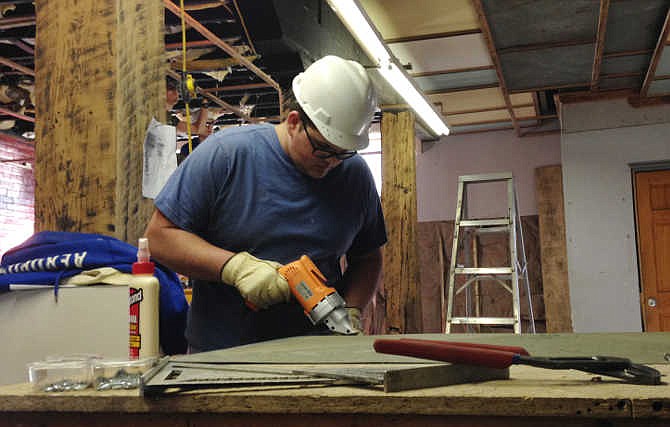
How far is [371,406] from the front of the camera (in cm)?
95

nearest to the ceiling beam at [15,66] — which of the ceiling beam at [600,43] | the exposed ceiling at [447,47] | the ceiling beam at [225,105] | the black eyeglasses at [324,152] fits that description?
the exposed ceiling at [447,47]

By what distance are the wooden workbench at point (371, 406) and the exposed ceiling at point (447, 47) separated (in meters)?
3.76

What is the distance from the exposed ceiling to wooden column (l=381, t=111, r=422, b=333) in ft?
2.20

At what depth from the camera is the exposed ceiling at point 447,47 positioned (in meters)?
5.10

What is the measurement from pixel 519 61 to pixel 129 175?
5.70 metres

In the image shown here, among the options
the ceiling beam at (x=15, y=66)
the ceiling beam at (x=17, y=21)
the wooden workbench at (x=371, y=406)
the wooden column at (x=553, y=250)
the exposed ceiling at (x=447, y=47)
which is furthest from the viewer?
the wooden column at (x=553, y=250)

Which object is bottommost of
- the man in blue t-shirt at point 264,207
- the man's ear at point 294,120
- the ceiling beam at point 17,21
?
the man in blue t-shirt at point 264,207

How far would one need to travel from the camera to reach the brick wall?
480 inches

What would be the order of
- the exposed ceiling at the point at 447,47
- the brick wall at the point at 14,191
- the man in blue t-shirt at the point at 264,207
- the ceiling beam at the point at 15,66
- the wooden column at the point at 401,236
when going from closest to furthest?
the man in blue t-shirt at the point at 264,207 → the exposed ceiling at the point at 447,47 → the wooden column at the point at 401,236 → the ceiling beam at the point at 15,66 → the brick wall at the point at 14,191

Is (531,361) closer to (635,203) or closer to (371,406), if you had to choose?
(371,406)

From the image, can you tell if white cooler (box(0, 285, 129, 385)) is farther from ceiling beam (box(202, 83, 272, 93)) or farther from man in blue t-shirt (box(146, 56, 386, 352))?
ceiling beam (box(202, 83, 272, 93))

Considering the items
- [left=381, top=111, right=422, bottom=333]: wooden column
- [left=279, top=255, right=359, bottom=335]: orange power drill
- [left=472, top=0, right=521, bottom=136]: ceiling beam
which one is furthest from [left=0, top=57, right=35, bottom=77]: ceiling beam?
[left=279, top=255, right=359, bottom=335]: orange power drill

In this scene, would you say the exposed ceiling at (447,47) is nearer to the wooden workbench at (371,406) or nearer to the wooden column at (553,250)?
the wooden column at (553,250)

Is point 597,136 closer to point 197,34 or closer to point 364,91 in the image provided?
point 197,34
